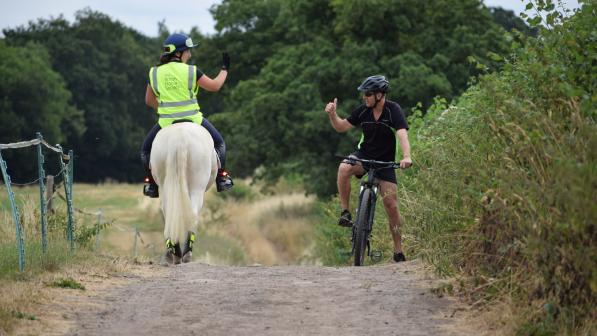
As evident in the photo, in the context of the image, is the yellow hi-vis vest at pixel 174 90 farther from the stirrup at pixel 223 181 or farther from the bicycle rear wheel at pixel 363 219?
the bicycle rear wheel at pixel 363 219

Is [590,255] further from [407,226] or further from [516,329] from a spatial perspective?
[407,226]

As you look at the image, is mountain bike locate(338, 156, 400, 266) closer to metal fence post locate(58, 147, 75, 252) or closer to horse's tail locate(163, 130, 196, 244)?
horse's tail locate(163, 130, 196, 244)

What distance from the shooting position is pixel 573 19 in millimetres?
9508

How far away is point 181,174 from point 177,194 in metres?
0.22

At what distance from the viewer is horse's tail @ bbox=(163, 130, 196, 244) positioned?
40.1 ft

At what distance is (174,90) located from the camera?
12.9 m

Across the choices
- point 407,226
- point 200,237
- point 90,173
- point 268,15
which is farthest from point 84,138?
point 407,226

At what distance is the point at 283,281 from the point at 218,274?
94 centimetres

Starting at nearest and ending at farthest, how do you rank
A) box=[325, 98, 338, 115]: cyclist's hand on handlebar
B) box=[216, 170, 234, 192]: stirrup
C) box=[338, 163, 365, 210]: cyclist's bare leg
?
1. box=[325, 98, 338, 115]: cyclist's hand on handlebar
2. box=[338, 163, 365, 210]: cyclist's bare leg
3. box=[216, 170, 234, 192]: stirrup

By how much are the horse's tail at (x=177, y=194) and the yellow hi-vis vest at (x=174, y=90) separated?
0.64 m

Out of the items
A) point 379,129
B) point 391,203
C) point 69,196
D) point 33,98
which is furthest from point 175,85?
point 33,98

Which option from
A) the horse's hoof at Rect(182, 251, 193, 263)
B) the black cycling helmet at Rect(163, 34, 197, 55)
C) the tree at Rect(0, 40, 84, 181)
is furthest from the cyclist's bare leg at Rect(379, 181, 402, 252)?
the tree at Rect(0, 40, 84, 181)

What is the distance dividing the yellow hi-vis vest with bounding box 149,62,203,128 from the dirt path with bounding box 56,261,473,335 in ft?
7.61

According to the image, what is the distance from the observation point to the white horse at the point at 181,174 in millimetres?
12242
